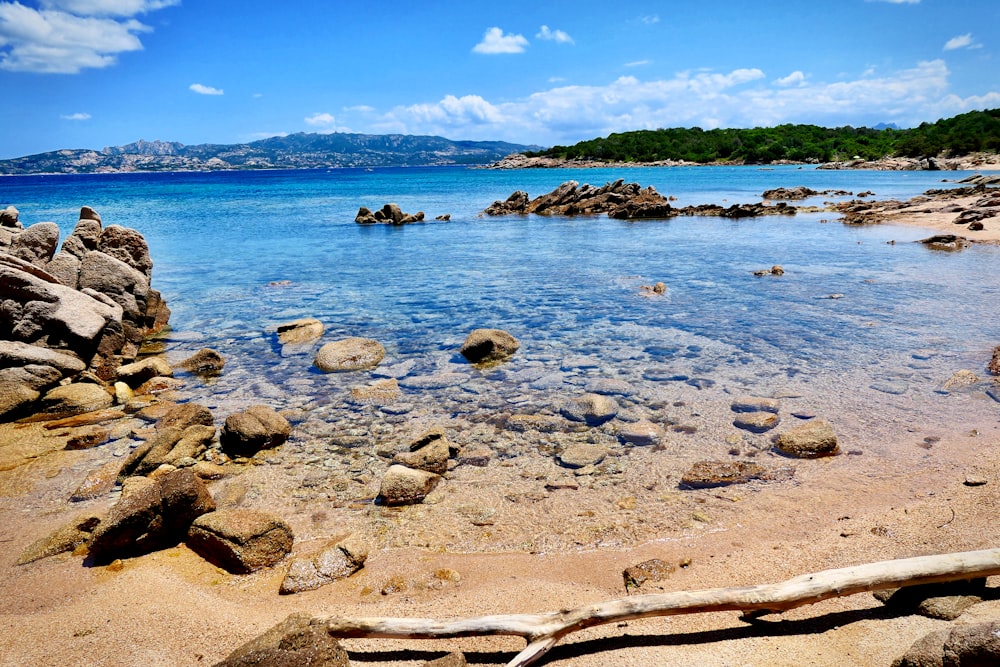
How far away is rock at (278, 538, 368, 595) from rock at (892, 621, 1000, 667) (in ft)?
16.7

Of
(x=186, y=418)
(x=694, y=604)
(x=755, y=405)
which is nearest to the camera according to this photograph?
(x=694, y=604)

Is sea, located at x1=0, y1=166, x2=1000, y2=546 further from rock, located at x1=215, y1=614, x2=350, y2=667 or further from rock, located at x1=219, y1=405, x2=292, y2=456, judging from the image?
rock, located at x1=215, y1=614, x2=350, y2=667

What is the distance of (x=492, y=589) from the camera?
19.7 ft

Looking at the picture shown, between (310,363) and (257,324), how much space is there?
197 inches

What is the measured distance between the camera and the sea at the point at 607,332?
32.7 feet

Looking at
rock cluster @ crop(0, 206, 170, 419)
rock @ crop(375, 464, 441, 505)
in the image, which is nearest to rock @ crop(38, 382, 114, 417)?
rock cluster @ crop(0, 206, 170, 419)

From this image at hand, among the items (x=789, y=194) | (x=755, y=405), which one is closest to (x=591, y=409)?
(x=755, y=405)

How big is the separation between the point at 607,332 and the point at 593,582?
1034 centimetres

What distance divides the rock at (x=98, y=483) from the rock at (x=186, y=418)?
3.60 feet

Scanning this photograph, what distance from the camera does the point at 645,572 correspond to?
614cm

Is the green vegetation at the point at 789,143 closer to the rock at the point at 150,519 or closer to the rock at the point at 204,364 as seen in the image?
the rock at the point at 204,364

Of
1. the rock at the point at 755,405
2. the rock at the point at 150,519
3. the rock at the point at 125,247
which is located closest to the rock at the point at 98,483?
the rock at the point at 150,519

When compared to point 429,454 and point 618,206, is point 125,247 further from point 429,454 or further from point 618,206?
point 618,206

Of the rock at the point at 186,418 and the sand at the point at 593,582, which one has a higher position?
the rock at the point at 186,418
